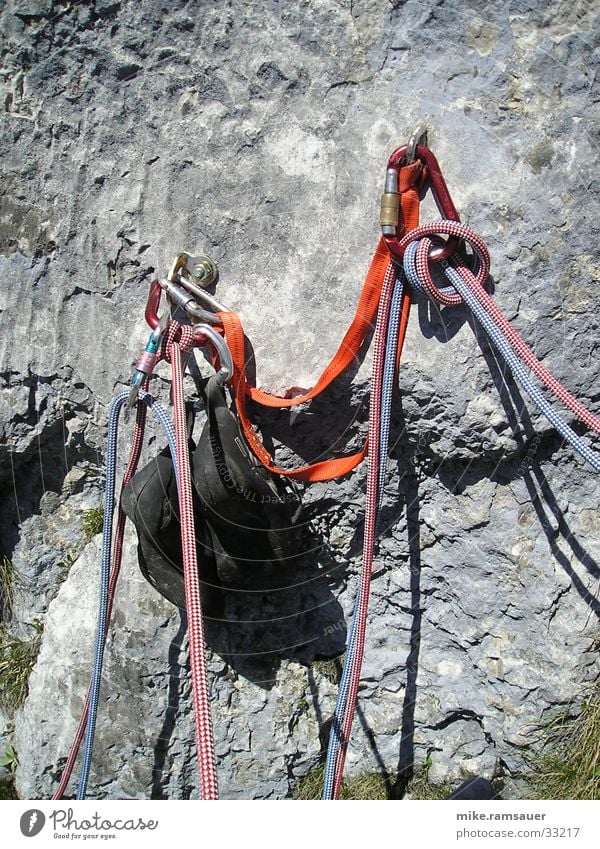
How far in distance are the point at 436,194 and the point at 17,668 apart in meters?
1.92

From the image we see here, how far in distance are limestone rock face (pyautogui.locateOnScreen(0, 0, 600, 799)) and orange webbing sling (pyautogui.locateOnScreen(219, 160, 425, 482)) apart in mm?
63

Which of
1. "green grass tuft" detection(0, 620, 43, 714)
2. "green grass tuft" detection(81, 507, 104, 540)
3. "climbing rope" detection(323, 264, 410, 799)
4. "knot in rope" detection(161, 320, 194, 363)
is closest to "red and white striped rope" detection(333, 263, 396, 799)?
"climbing rope" detection(323, 264, 410, 799)

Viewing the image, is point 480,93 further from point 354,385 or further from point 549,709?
point 549,709

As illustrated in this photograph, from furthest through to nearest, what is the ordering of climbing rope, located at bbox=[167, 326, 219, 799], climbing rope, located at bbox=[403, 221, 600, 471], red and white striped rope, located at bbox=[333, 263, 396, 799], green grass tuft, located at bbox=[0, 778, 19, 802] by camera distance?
green grass tuft, located at bbox=[0, 778, 19, 802] < red and white striped rope, located at bbox=[333, 263, 396, 799] < climbing rope, located at bbox=[403, 221, 600, 471] < climbing rope, located at bbox=[167, 326, 219, 799]

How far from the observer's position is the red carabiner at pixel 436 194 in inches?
64.4

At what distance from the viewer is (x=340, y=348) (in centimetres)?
177

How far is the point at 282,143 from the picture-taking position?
1.84 meters

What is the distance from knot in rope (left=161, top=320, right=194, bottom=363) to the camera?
178 cm

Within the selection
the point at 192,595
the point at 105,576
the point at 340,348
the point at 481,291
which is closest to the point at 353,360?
the point at 340,348

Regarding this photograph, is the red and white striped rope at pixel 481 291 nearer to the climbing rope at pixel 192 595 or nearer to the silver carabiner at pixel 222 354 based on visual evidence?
the silver carabiner at pixel 222 354

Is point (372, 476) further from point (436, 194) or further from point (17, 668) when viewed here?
point (17, 668)

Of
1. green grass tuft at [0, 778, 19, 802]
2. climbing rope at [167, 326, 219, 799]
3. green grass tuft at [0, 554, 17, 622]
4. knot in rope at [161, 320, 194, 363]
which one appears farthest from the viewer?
green grass tuft at [0, 554, 17, 622]

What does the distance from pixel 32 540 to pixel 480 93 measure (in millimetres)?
1849

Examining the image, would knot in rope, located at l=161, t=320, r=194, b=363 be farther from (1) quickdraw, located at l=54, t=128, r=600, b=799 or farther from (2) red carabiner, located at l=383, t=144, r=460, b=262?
(2) red carabiner, located at l=383, t=144, r=460, b=262
